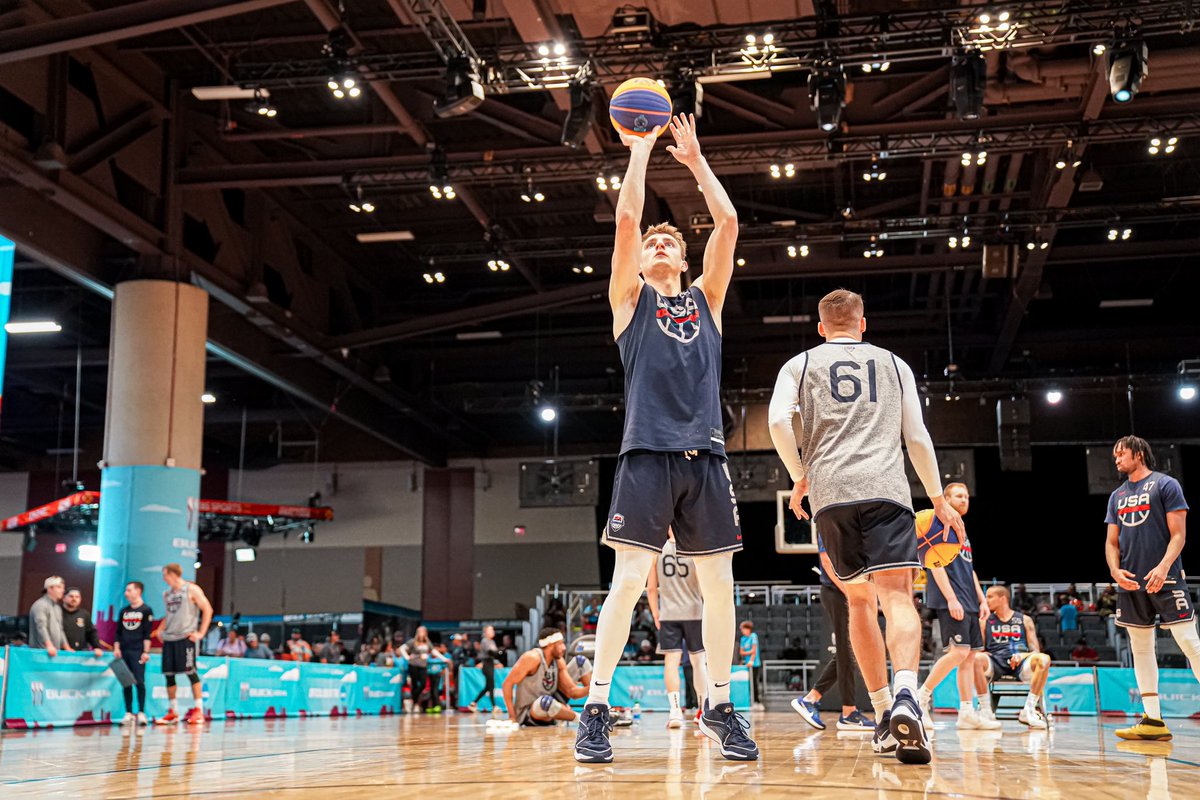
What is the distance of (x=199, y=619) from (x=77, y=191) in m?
6.24

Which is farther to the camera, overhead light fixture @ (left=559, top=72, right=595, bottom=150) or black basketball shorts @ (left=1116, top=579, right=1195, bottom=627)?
overhead light fixture @ (left=559, top=72, right=595, bottom=150)

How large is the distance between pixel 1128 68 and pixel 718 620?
10.7 metres

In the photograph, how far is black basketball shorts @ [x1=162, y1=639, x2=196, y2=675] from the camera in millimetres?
13727

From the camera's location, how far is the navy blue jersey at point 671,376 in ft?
16.2

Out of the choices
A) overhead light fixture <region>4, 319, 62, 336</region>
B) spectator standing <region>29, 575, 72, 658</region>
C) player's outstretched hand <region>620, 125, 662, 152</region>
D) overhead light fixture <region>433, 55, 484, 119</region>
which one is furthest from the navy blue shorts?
overhead light fixture <region>4, 319, 62, 336</region>

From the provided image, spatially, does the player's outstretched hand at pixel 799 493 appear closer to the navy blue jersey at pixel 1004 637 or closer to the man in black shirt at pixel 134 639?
the navy blue jersey at pixel 1004 637

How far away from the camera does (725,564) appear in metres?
4.92

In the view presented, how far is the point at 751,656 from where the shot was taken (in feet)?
63.7

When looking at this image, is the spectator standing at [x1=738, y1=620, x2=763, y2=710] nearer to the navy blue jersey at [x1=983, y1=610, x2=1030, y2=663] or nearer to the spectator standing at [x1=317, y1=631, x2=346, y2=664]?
the navy blue jersey at [x1=983, y1=610, x2=1030, y2=663]

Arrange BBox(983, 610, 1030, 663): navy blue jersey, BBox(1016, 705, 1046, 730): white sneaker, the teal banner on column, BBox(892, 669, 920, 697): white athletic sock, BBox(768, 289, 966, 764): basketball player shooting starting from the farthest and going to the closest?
the teal banner on column, BBox(983, 610, 1030, 663): navy blue jersey, BBox(1016, 705, 1046, 730): white sneaker, BBox(768, 289, 966, 764): basketball player shooting, BBox(892, 669, 920, 697): white athletic sock

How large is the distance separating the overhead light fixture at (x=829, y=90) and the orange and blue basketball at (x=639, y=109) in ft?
28.5

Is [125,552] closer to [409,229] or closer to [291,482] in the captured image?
[409,229]

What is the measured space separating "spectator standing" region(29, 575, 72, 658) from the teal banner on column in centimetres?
304

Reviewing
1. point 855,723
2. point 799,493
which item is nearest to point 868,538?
point 799,493
